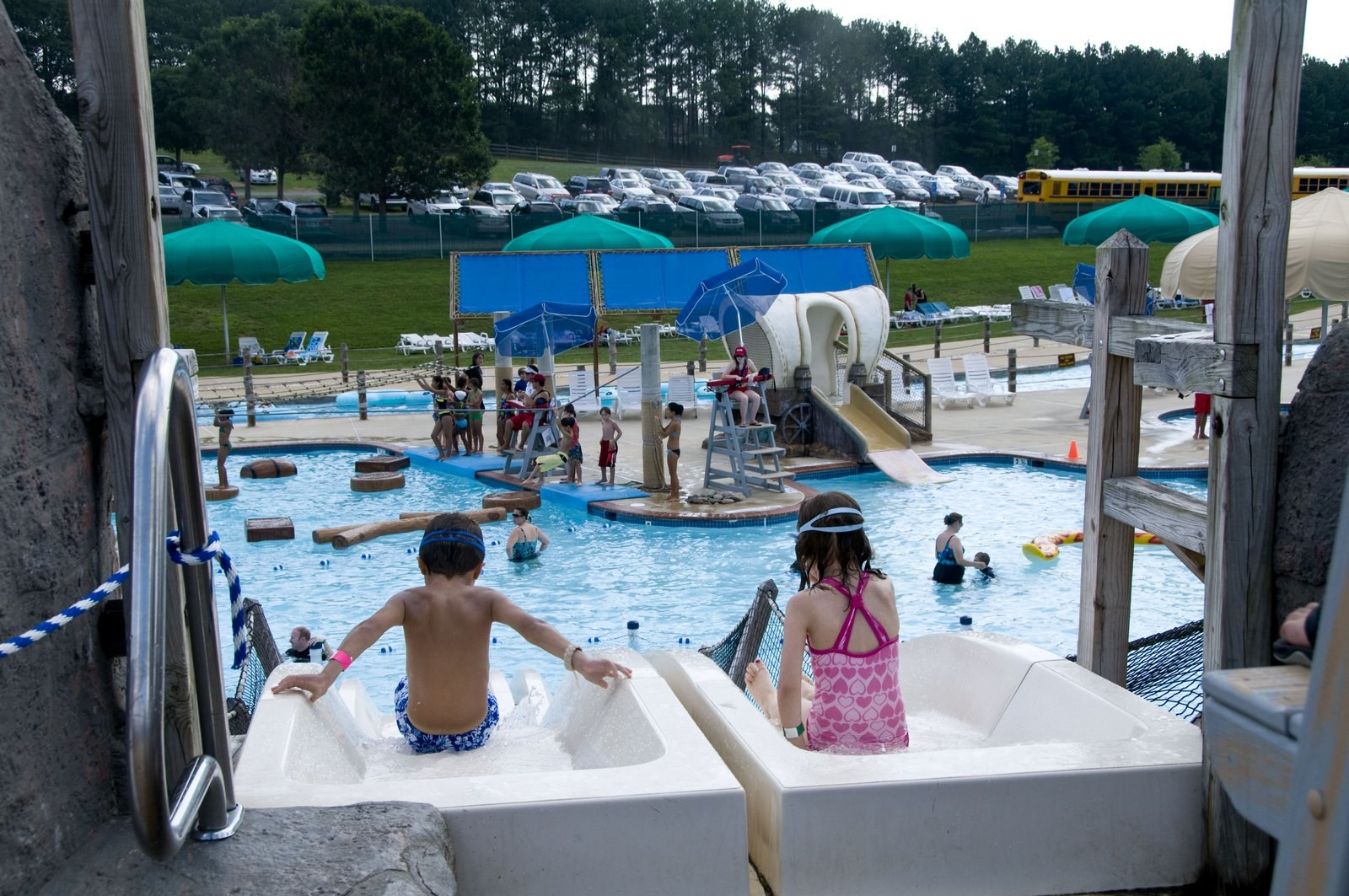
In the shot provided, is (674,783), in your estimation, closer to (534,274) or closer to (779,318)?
(779,318)

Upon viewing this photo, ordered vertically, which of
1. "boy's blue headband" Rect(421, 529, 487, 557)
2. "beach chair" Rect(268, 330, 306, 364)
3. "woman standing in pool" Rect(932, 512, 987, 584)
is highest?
"boy's blue headband" Rect(421, 529, 487, 557)

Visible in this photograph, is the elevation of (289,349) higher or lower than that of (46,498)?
lower

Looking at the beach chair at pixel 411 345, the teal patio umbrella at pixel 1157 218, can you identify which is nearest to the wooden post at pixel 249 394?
the beach chair at pixel 411 345

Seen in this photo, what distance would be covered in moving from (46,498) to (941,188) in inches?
2237

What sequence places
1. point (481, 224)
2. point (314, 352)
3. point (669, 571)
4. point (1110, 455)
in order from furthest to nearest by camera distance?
point (481, 224), point (314, 352), point (669, 571), point (1110, 455)

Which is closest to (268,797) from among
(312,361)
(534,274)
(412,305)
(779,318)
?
(779,318)

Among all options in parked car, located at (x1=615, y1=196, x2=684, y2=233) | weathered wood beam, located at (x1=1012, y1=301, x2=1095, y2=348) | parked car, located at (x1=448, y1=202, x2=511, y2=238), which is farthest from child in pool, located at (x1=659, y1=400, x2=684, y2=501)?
parked car, located at (x1=448, y1=202, x2=511, y2=238)

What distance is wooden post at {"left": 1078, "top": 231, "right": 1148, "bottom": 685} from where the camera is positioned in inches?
165

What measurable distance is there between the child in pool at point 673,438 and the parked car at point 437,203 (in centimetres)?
3150

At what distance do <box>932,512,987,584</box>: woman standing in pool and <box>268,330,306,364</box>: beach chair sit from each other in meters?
18.1

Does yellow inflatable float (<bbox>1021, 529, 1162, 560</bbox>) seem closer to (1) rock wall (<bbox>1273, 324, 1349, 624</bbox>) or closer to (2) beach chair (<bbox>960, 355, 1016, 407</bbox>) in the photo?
(2) beach chair (<bbox>960, 355, 1016, 407</bbox>)

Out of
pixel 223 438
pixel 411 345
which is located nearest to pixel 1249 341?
pixel 223 438

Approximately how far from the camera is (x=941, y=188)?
5622 cm

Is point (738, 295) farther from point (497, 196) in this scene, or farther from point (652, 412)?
point (497, 196)
